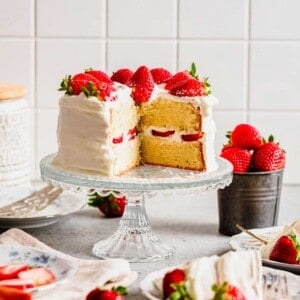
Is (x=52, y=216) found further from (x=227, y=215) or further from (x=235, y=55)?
(x=235, y=55)

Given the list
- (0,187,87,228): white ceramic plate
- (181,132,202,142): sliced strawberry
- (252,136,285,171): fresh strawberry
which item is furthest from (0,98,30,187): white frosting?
(252,136,285,171): fresh strawberry

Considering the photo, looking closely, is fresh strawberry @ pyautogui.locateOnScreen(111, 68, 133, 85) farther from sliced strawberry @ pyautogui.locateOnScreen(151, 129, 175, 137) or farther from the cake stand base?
the cake stand base

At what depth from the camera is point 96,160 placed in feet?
6.66

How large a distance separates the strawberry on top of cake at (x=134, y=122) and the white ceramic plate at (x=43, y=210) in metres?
0.17

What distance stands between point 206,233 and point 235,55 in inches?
22.5

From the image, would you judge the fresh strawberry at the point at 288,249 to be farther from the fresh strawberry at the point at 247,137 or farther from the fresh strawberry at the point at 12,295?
the fresh strawberry at the point at 12,295

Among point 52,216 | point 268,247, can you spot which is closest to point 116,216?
point 52,216

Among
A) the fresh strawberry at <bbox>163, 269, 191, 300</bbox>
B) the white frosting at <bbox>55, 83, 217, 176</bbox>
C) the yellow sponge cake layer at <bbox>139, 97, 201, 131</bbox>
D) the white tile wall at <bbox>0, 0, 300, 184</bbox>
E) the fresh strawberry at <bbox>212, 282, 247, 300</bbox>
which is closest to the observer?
the fresh strawberry at <bbox>212, 282, 247, 300</bbox>

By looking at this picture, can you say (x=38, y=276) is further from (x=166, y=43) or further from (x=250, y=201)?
(x=166, y=43)

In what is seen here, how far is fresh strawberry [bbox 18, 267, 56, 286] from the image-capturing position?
1.74 meters

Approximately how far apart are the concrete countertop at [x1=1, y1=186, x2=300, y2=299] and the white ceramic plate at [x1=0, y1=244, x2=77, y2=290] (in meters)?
0.13

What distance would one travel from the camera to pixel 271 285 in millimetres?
1768

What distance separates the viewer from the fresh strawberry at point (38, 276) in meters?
1.74

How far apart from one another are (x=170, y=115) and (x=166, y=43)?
53cm
